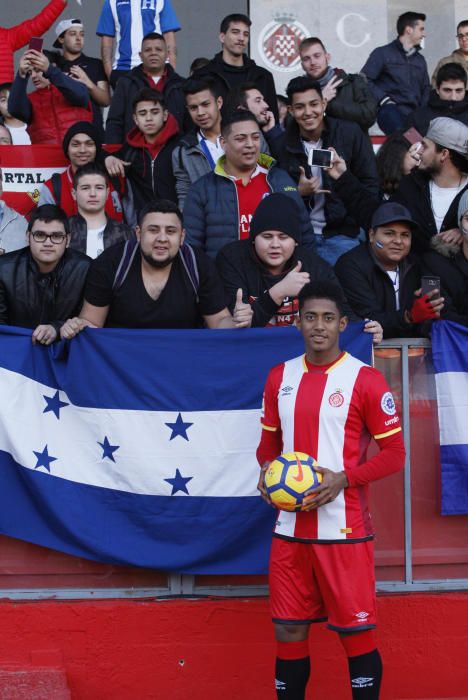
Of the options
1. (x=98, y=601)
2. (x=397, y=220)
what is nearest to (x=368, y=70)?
(x=397, y=220)

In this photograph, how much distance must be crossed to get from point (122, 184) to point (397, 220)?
273 centimetres

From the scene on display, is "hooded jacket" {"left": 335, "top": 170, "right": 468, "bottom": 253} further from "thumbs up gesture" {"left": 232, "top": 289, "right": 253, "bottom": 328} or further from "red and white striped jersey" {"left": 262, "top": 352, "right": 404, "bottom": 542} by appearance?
"red and white striped jersey" {"left": 262, "top": 352, "right": 404, "bottom": 542}

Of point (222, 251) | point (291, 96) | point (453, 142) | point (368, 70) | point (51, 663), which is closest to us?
A: point (51, 663)

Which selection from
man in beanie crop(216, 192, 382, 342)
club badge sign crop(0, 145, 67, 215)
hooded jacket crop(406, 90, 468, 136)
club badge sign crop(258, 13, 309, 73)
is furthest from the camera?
club badge sign crop(258, 13, 309, 73)

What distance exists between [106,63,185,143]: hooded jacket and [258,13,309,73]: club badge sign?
21.2 ft

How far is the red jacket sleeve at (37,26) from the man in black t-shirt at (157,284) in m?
4.93

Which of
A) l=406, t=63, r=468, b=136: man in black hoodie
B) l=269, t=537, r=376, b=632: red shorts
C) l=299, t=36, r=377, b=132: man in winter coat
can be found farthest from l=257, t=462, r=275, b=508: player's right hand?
l=299, t=36, r=377, b=132: man in winter coat

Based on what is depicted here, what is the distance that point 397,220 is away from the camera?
7797 millimetres

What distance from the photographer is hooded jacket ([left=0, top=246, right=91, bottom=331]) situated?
288 inches

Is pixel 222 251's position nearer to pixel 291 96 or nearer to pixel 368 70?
pixel 291 96

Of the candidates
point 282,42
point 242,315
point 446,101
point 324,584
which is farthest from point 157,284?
point 282,42

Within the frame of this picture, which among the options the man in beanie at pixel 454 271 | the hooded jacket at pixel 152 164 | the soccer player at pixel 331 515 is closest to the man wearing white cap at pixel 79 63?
the hooded jacket at pixel 152 164

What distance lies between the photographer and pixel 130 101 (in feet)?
34.4

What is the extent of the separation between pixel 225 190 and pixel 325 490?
124 inches
